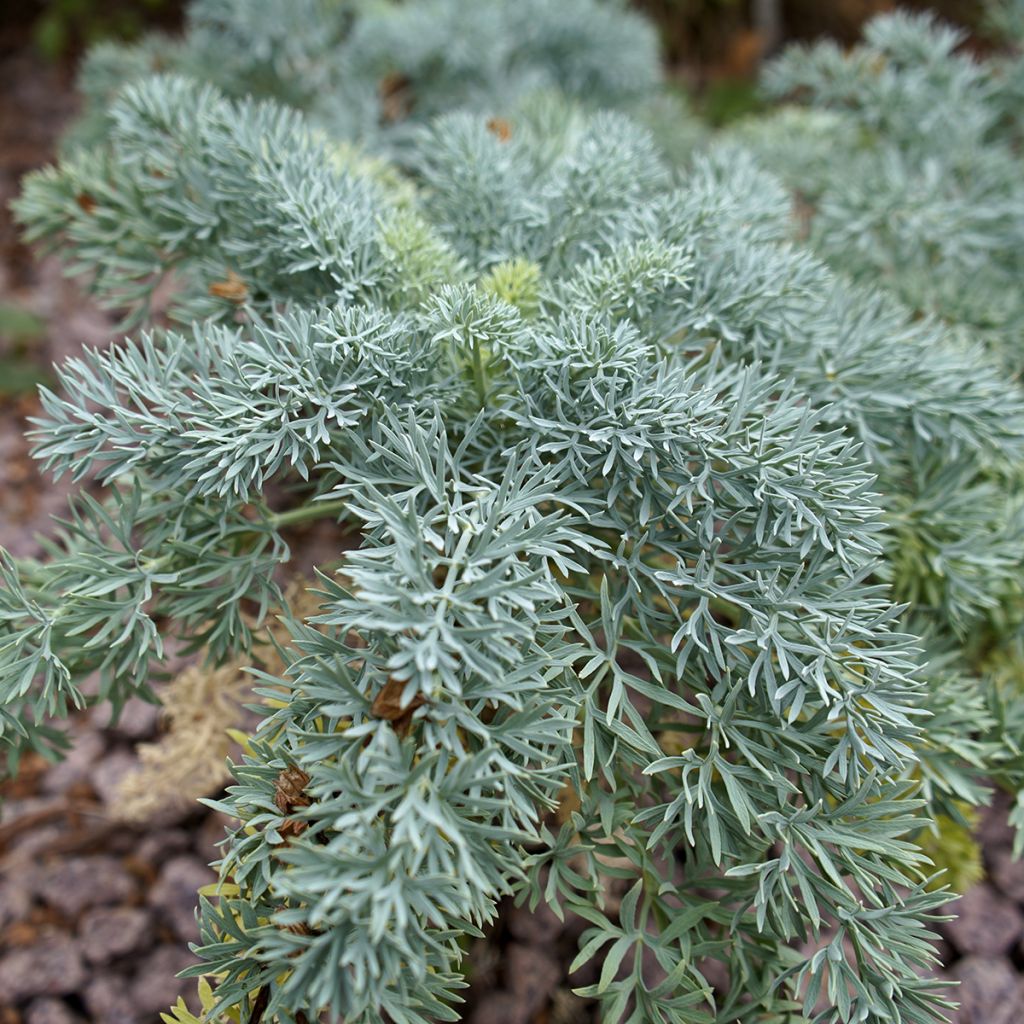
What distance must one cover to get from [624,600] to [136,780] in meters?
0.88

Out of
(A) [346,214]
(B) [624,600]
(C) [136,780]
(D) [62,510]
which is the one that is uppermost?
(A) [346,214]

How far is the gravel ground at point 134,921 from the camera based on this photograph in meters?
1.33

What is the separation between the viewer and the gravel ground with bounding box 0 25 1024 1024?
133cm

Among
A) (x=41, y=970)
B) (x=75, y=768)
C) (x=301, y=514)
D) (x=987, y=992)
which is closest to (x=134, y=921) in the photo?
(x=41, y=970)

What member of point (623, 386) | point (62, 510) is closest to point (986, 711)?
point (623, 386)

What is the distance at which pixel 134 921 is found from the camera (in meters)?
1.44

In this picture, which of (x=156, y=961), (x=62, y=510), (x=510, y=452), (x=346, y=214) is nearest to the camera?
(x=510, y=452)

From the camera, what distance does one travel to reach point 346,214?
1.13 m

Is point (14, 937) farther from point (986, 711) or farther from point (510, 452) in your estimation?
point (986, 711)

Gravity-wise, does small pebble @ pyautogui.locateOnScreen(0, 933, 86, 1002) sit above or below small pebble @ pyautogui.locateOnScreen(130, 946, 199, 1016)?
below

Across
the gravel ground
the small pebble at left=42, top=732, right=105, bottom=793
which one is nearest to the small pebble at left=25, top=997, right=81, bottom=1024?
the gravel ground

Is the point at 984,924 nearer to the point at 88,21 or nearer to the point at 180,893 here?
the point at 180,893

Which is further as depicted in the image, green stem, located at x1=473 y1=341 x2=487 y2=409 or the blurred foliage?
the blurred foliage

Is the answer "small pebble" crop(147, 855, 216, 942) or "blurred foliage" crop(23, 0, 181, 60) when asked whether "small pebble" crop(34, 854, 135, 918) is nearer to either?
"small pebble" crop(147, 855, 216, 942)
